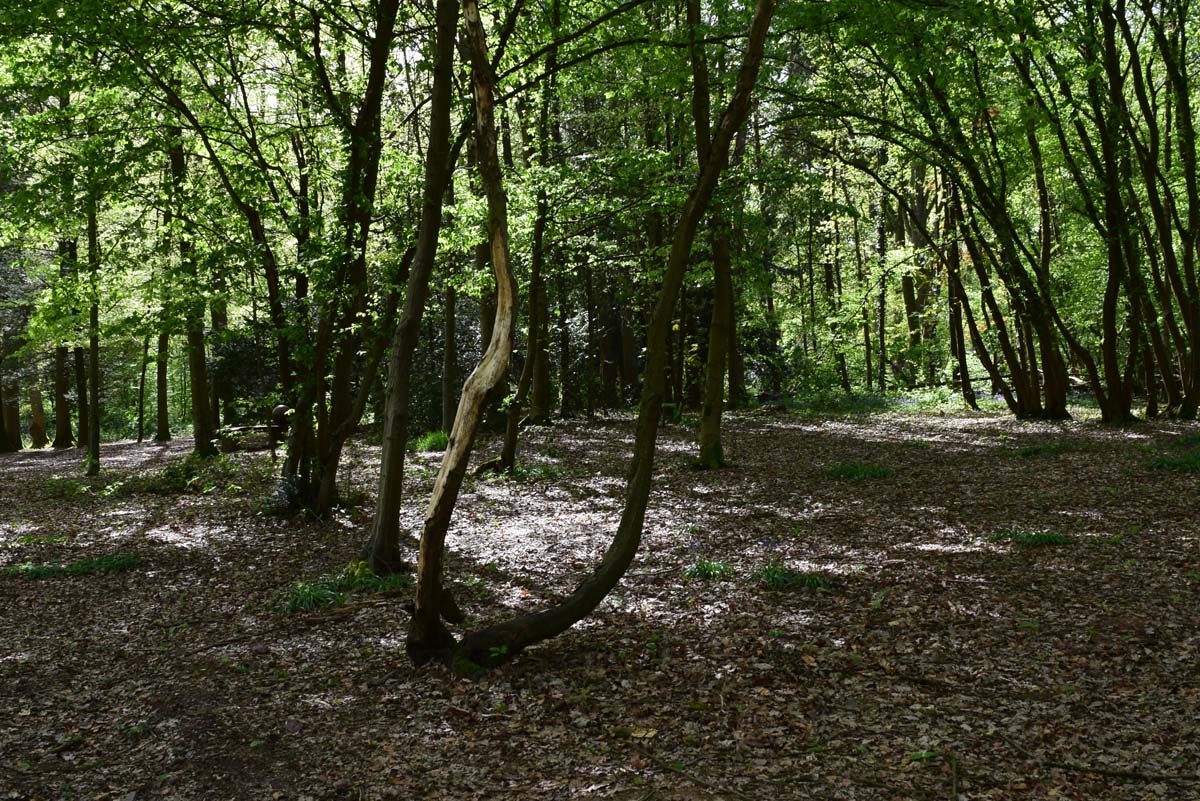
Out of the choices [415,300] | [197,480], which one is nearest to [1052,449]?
[415,300]

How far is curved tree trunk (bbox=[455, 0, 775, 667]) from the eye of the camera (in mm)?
5133

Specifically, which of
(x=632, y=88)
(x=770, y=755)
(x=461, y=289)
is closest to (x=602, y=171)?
(x=632, y=88)

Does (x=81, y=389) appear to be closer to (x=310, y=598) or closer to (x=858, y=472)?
(x=310, y=598)

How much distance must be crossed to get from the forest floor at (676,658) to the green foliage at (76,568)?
0.04 metres

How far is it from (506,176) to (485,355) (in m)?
7.37

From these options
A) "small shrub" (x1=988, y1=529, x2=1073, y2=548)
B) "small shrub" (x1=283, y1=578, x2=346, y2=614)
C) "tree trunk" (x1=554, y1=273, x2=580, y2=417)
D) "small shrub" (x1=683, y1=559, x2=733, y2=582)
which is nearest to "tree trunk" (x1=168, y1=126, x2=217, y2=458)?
"small shrub" (x1=283, y1=578, x2=346, y2=614)

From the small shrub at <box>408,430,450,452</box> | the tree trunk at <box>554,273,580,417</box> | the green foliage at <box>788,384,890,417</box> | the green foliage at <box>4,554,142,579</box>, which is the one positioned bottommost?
the green foliage at <box>4,554,142,579</box>

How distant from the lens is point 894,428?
57.8 ft

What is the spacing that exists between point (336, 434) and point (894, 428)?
11.8m

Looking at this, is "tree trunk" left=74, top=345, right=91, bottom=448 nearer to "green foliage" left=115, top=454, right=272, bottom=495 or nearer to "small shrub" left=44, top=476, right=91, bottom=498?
"small shrub" left=44, top=476, right=91, bottom=498

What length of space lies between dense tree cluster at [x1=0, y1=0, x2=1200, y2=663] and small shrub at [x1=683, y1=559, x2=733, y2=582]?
2041mm

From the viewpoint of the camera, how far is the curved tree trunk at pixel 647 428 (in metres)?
5.13

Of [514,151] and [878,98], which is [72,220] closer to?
[514,151]

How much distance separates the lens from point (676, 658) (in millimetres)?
5410
